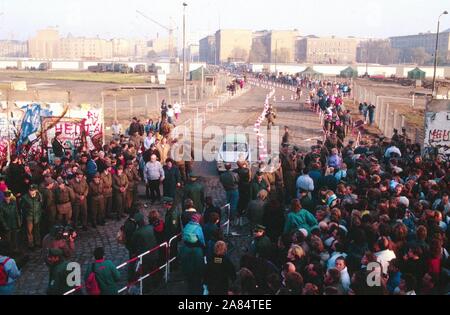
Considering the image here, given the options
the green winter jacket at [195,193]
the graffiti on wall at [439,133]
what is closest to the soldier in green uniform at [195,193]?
the green winter jacket at [195,193]

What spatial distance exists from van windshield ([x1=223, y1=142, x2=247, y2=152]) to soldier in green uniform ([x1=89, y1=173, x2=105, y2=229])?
7.03 meters

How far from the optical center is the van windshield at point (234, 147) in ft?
61.6

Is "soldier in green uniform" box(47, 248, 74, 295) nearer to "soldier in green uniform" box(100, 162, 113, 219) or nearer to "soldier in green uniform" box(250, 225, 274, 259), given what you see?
"soldier in green uniform" box(250, 225, 274, 259)

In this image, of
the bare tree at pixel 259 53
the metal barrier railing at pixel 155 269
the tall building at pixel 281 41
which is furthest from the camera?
the bare tree at pixel 259 53

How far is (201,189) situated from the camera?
462 inches

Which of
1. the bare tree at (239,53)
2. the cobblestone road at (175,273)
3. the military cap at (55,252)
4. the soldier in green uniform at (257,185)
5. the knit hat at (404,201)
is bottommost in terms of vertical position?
the cobblestone road at (175,273)

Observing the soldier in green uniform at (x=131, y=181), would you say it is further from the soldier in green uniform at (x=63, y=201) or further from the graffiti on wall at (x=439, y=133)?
the graffiti on wall at (x=439, y=133)

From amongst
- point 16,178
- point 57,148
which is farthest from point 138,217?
point 57,148

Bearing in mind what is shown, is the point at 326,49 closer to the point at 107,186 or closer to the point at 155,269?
the point at 107,186

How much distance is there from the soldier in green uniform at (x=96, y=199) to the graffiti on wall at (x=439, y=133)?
38.4ft

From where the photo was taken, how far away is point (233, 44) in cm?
19012

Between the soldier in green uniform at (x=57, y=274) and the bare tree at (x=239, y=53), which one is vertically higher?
the bare tree at (x=239, y=53)

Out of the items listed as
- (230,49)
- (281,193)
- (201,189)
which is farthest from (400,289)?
(230,49)

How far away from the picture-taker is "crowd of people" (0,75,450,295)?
689 centimetres
